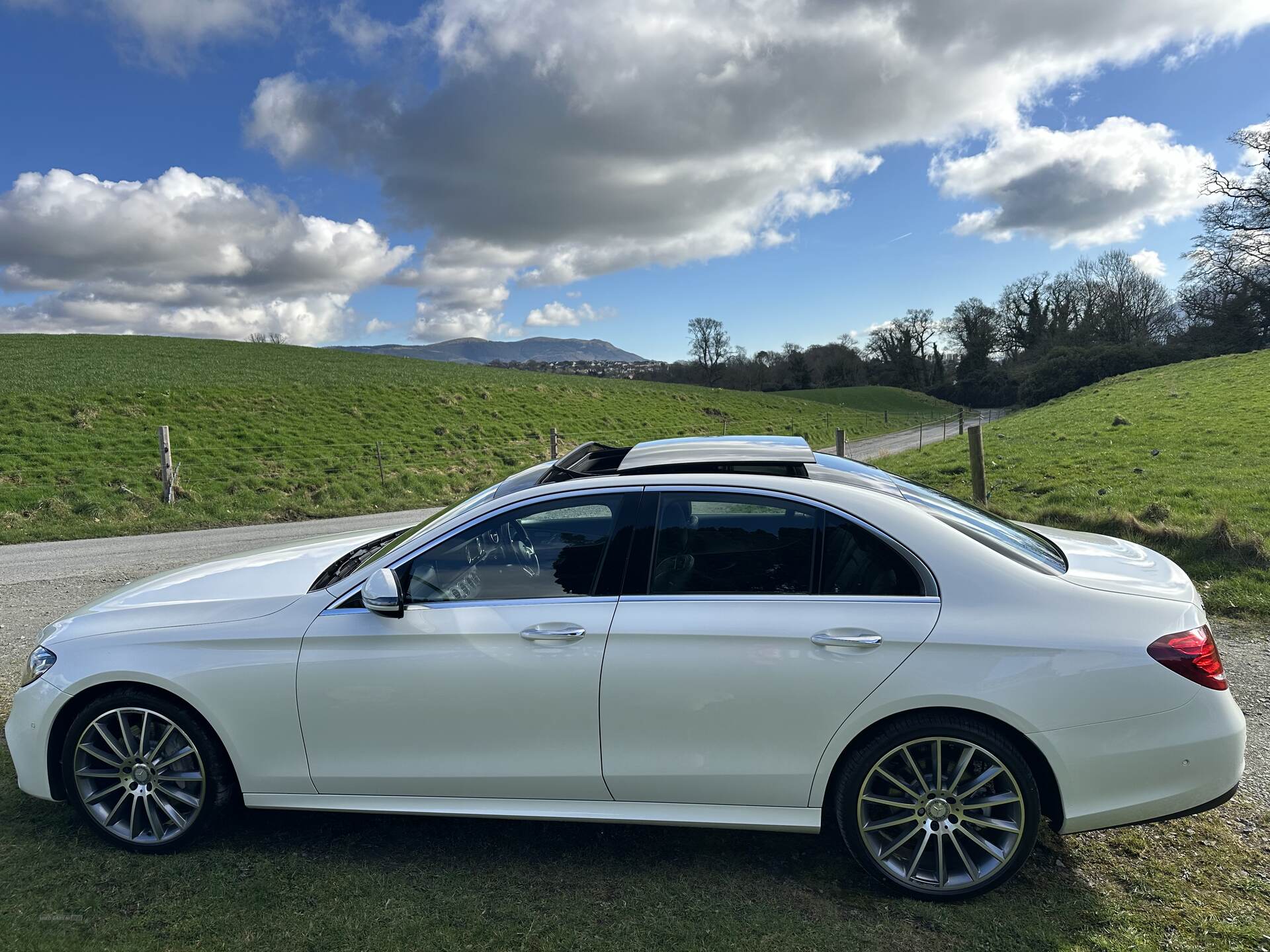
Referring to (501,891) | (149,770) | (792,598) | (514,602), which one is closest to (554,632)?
(514,602)

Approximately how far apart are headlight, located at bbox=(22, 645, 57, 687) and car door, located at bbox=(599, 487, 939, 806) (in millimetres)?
2406

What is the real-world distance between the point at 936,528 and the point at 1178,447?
45.8ft

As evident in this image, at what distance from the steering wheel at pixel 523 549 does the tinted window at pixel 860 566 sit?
116 cm

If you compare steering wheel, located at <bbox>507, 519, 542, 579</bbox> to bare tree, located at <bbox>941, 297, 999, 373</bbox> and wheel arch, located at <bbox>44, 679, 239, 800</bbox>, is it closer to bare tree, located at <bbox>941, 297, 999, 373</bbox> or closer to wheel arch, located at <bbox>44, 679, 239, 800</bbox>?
wheel arch, located at <bbox>44, 679, 239, 800</bbox>

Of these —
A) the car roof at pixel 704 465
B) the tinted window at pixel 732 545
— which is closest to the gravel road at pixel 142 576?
the car roof at pixel 704 465

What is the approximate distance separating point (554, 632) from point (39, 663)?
2.29m

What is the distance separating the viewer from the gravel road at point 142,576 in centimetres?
438

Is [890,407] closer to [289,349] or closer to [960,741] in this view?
[289,349]

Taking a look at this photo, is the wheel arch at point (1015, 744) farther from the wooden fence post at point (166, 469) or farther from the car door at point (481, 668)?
the wooden fence post at point (166, 469)

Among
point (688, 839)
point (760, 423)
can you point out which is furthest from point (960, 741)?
point (760, 423)

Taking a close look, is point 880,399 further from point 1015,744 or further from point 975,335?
point 1015,744

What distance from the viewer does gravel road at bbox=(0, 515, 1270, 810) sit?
173 inches

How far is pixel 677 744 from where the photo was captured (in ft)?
9.53

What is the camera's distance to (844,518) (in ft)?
9.86
